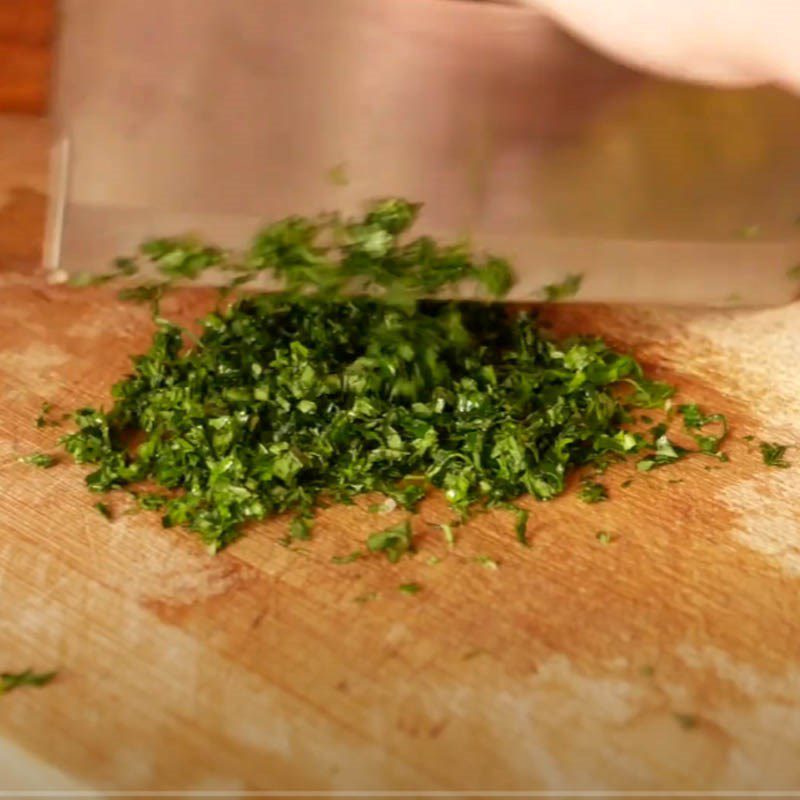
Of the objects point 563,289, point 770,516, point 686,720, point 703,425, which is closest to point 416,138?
point 563,289

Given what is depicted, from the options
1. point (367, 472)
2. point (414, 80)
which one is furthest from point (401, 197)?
point (367, 472)

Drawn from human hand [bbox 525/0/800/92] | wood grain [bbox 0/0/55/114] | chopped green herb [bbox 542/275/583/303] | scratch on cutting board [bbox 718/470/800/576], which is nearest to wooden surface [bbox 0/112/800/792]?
scratch on cutting board [bbox 718/470/800/576]

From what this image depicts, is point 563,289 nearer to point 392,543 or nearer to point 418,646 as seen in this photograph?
point 392,543

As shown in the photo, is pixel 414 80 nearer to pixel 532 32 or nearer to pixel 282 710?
pixel 532 32

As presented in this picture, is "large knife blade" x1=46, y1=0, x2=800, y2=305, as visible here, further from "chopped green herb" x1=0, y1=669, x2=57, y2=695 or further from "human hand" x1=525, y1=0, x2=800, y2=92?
"chopped green herb" x1=0, y1=669, x2=57, y2=695

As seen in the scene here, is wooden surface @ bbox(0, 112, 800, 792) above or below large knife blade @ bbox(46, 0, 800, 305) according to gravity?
below

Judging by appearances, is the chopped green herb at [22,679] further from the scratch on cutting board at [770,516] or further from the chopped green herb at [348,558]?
the scratch on cutting board at [770,516]
